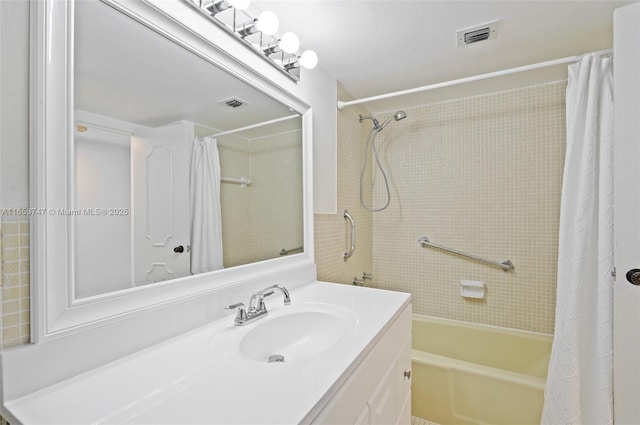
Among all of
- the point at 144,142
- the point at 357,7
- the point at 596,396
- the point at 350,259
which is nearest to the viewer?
the point at 144,142

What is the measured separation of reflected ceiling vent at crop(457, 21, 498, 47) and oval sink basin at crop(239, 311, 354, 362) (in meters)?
1.44

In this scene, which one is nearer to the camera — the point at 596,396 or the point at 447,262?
the point at 596,396

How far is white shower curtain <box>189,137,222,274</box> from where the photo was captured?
1034 mm

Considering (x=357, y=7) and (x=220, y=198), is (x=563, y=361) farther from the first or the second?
(x=357, y=7)

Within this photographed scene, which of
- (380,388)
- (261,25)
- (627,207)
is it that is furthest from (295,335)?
(627,207)

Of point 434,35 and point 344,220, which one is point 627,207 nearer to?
point 434,35

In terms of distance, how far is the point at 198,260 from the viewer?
1032mm

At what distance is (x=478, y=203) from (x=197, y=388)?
221 centimetres

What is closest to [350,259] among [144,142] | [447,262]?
[447,262]

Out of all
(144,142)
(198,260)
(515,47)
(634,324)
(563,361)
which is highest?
(515,47)

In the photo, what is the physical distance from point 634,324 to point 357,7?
1689 millimetres

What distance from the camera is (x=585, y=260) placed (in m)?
1.52

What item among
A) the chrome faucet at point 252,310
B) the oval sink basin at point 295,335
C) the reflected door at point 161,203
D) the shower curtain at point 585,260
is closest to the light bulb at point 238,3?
the reflected door at point 161,203

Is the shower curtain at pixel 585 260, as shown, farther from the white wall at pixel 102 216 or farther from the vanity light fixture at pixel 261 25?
the white wall at pixel 102 216
